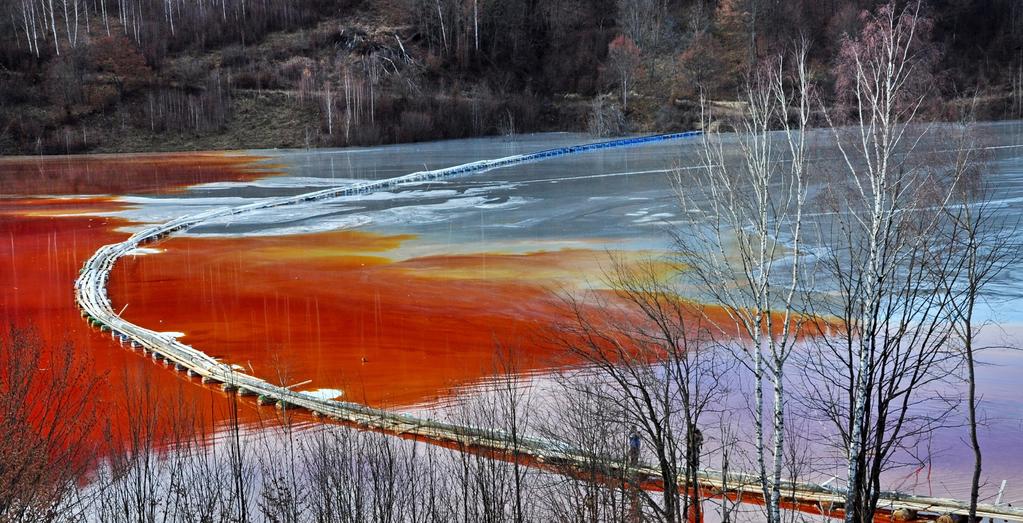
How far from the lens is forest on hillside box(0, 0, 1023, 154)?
6825 cm

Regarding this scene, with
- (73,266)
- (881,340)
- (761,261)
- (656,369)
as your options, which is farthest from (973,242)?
(73,266)

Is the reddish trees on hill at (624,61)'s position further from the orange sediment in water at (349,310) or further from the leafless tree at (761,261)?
the orange sediment in water at (349,310)

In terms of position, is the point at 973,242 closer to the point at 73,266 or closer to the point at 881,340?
the point at 881,340

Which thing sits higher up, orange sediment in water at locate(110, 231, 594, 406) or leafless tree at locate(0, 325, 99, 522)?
leafless tree at locate(0, 325, 99, 522)

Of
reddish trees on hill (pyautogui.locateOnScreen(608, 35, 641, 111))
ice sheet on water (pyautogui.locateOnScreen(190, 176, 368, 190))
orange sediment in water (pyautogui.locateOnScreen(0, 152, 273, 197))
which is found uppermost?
reddish trees on hill (pyautogui.locateOnScreen(608, 35, 641, 111))

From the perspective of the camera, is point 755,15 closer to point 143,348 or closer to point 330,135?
point 330,135

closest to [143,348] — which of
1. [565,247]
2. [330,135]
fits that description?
[565,247]

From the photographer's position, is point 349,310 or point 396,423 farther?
point 349,310

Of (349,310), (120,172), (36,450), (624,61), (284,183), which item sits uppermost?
(624,61)

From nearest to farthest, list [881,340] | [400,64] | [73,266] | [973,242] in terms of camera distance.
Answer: [973,242] < [881,340] < [73,266] < [400,64]

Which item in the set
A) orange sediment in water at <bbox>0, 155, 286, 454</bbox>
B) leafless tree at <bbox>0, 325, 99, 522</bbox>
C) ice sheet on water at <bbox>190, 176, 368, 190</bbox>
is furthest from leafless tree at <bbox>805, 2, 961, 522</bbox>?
ice sheet on water at <bbox>190, 176, 368, 190</bbox>

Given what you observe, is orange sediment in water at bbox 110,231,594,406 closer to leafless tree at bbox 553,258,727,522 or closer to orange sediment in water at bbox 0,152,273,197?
leafless tree at bbox 553,258,727,522

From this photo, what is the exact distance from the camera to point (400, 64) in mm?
77062

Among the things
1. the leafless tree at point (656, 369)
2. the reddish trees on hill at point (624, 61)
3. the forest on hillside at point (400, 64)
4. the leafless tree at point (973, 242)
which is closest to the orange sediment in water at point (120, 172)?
the forest on hillside at point (400, 64)
